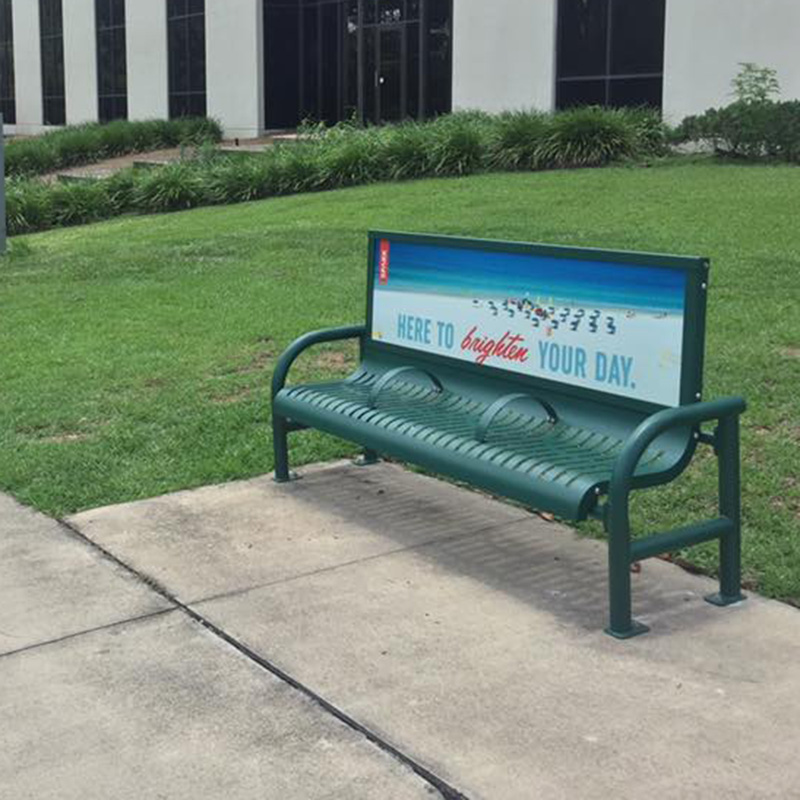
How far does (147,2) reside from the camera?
118 feet

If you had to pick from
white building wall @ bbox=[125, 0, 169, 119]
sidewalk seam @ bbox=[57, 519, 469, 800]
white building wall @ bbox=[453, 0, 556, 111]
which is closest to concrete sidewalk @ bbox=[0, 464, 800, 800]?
sidewalk seam @ bbox=[57, 519, 469, 800]

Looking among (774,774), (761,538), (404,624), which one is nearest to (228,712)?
(404,624)

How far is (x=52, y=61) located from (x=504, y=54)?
72.9 feet

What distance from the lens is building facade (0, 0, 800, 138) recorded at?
21.7m

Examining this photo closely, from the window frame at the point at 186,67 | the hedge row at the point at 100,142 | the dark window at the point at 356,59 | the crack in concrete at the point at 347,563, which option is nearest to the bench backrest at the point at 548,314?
the crack in concrete at the point at 347,563

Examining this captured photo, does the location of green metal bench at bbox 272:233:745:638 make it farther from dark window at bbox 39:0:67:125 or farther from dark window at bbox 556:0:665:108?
dark window at bbox 39:0:67:125

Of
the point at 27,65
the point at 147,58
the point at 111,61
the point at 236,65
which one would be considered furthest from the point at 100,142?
the point at 27,65

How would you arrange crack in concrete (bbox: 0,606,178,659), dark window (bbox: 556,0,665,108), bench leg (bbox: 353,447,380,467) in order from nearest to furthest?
crack in concrete (bbox: 0,606,178,659)
bench leg (bbox: 353,447,380,467)
dark window (bbox: 556,0,665,108)

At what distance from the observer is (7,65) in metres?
45.1

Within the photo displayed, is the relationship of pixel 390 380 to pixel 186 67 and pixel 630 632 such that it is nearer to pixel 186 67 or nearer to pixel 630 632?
pixel 630 632

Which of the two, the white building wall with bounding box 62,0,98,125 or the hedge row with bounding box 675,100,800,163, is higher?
the white building wall with bounding box 62,0,98,125

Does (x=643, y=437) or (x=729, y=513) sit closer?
(x=643, y=437)

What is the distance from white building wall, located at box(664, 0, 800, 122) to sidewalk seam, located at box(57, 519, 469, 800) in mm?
17972

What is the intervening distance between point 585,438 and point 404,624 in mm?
1109
